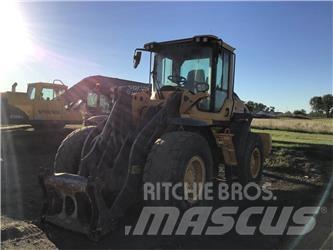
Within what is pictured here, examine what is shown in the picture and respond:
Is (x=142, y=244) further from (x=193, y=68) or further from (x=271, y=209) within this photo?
(x=193, y=68)

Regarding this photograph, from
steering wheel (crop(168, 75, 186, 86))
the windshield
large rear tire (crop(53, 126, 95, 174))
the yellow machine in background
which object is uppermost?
the windshield

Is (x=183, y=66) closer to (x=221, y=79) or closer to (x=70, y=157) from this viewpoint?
(x=221, y=79)

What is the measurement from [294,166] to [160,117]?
706 cm

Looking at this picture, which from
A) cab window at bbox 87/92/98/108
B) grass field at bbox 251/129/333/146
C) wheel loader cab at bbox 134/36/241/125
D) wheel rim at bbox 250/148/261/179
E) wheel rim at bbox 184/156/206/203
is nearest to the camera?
wheel rim at bbox 184/156/206/203

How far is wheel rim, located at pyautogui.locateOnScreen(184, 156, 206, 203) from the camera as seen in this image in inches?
224

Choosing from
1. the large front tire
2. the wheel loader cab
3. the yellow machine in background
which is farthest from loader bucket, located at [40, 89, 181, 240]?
the yellow machine in background

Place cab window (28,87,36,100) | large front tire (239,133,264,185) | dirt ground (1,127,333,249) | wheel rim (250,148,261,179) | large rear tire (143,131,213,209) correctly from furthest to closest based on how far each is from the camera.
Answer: cab window (28,87,36,100) → wheel rim (250,148,261,179) → large front tire (239,133,264,185) → large rear tire (143,131,213,209) → dirt ground (1,127,333,249)

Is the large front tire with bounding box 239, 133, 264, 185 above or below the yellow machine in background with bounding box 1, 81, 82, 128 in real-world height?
below

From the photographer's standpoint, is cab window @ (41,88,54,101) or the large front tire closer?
the large front tire

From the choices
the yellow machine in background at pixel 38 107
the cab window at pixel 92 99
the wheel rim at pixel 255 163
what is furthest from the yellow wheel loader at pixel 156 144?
the yellow machine in background at pixel 38 107

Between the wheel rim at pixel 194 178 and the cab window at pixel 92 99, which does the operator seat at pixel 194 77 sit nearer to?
the wheel rim at pixel 194 178

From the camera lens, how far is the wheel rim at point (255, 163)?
29.3 feet

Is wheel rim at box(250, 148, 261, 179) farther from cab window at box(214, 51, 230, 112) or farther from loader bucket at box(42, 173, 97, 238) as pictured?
loader bucket at box(42, 173, 97, 238)

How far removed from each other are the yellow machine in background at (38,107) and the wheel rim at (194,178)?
14.4 meters
